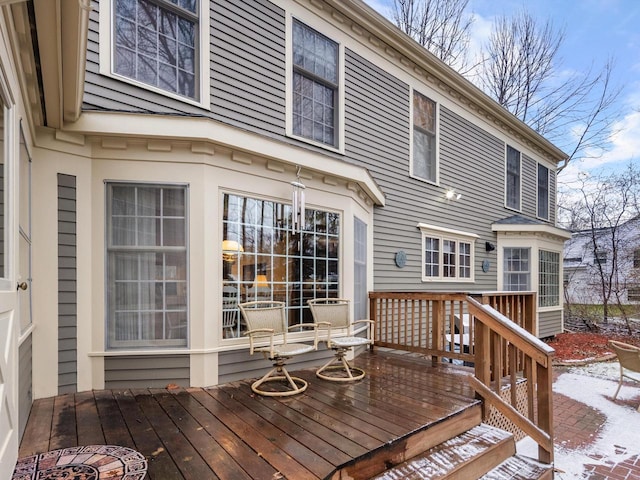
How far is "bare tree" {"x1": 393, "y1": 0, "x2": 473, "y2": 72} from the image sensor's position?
12422 millimetres

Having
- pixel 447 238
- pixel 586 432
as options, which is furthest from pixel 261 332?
pixel 447 238

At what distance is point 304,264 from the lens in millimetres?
4457

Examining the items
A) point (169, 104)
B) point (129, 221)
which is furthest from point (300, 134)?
point (129, 221)

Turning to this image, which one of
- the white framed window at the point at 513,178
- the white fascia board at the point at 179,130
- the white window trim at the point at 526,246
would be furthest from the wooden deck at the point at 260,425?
the white framed window at the point at 513,178

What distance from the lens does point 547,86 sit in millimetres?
14508

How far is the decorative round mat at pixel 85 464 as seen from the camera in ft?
6.52

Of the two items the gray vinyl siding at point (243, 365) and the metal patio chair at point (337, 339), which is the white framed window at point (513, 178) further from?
the gray vinyl siding at point (243, 365)

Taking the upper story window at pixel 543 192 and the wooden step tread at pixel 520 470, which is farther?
the upper story window at pixel 543 192

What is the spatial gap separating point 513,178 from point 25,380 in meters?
10.7

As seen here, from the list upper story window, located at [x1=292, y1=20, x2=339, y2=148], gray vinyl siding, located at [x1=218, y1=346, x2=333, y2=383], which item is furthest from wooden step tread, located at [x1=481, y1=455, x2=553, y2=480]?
upper story window, located at [x1=292, y1=20, x2=339, y2=148]

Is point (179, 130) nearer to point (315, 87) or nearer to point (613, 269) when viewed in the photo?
point (315, 87)

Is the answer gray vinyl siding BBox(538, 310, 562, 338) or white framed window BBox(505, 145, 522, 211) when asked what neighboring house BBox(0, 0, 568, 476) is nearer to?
white framed window BBox(505, 145, 522, 211)

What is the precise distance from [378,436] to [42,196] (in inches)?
136

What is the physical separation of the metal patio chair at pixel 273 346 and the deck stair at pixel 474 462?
126cm
